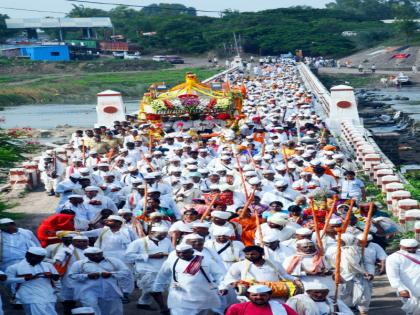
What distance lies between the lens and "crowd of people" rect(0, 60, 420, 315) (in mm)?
9188

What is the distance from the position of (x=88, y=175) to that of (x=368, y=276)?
19.6 ft

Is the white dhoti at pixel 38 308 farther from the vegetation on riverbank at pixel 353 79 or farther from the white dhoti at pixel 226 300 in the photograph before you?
the vegetation on riverbank at pixel 353 79

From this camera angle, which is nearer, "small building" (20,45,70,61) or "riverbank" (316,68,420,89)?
"riverbank" (316,68,420,89)

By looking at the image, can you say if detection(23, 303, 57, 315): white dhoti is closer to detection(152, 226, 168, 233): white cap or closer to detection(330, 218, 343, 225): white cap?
detection(152, 226, 168, 233): white cap

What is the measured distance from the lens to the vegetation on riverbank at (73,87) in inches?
2753

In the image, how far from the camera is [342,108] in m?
28.3

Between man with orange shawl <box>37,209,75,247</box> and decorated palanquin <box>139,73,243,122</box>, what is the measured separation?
1261cm

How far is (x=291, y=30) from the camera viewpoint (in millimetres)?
114000

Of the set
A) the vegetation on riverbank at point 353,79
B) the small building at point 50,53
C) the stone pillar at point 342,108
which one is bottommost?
the vegetation on riverbank at point 353,79

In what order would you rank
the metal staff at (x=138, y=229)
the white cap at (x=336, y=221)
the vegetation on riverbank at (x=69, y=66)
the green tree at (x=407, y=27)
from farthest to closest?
the green tree at (x=407, y=27) < the vegetation on riverbank at (x=69, y=66) < the metal staff at (x=138, y=229) < the white cap at (x=336, y=221)

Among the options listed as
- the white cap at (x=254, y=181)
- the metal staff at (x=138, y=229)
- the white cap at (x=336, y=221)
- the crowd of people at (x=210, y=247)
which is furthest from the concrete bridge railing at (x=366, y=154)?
the metal staff at (x=138, y=229)

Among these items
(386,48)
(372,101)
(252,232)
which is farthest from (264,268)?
(386,48)

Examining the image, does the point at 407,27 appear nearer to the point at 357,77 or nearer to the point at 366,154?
the point at 357,77

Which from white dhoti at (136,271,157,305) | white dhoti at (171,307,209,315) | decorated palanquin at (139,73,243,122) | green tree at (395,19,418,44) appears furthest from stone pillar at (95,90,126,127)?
green tree at (395,19,418,44)
